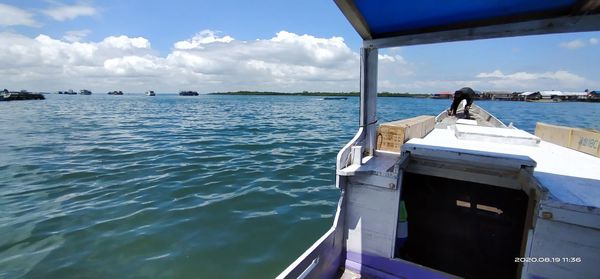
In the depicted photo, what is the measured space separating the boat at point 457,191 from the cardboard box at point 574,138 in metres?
0.07

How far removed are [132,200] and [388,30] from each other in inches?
313

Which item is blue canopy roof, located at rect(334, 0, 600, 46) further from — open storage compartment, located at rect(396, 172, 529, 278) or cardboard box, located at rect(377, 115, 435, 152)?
open storage compartment, located at rect(396, 172, 529, 278)

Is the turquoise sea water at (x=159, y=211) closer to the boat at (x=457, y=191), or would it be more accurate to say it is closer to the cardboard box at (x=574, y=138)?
the boat at (x=457, y=191)

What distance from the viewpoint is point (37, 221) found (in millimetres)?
6602

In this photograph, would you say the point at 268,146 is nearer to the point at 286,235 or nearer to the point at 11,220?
the point at 286,235

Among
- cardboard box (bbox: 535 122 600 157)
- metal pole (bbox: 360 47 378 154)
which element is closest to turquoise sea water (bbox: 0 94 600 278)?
metal pole (bbox: 360 47 378 154)

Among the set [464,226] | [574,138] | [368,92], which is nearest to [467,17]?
[368,92]

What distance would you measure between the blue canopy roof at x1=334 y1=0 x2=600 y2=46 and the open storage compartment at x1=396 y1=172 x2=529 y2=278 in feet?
9.04

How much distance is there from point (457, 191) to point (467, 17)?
321cm

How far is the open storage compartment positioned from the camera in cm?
443

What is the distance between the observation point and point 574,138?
5141 millimetres

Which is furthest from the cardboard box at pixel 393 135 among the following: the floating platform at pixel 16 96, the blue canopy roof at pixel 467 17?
the floating platform at pixel 16 96

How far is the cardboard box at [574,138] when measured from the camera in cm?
Answer: 464

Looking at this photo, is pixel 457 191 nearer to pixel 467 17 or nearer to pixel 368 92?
pixel 368 92
